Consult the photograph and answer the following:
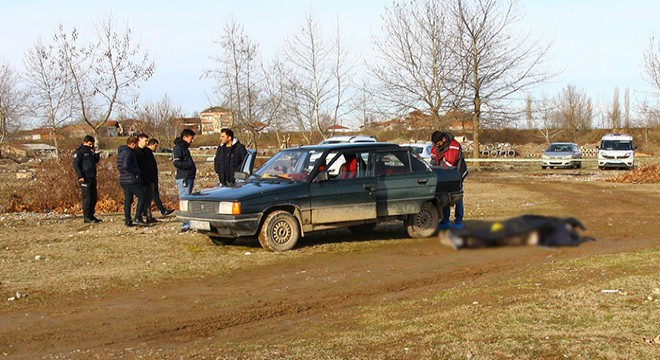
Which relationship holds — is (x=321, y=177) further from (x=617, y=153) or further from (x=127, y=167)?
(x=617, y=153)

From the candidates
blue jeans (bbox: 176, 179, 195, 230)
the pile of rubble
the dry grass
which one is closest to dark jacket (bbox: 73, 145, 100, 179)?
blue jeans (bbox: 176, 179, 195, 230)

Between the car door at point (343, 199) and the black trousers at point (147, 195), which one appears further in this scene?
the black trousers at point (147, 195)

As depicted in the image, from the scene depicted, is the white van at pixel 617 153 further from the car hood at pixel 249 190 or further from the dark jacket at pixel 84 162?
the car hood at pixel 249 190

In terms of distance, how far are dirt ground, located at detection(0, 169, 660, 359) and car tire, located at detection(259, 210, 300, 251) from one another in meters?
0.20

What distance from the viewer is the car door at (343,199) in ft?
40.7

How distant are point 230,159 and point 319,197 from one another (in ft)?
9.52

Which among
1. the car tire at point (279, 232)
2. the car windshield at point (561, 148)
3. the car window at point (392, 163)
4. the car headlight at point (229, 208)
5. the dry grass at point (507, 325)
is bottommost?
the dry grass at point (507, 325)

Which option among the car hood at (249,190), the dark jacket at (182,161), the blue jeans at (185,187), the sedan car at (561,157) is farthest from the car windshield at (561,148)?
the car hood at (249,190)

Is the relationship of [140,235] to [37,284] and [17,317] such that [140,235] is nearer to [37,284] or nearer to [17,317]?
[37,284]

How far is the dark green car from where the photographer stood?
39.7ft

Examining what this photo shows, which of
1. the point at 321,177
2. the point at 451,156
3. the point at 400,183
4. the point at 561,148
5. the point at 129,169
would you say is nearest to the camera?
the point at 321,177

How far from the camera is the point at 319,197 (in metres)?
12.4

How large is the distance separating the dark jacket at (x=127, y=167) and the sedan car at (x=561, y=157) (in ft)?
100

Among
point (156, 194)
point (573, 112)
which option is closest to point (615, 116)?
point (573, 112)
